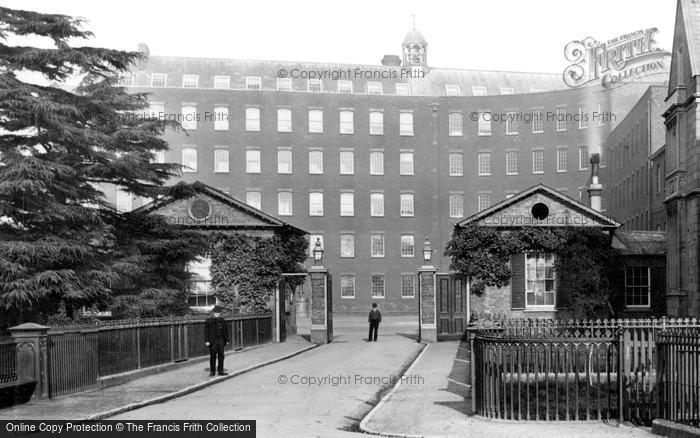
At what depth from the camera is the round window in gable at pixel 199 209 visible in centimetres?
3388

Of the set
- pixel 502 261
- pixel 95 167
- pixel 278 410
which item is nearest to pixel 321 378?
pixel 278 410

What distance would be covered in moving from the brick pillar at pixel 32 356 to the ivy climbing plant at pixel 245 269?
18.2 m

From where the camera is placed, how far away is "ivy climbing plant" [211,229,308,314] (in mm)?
33188

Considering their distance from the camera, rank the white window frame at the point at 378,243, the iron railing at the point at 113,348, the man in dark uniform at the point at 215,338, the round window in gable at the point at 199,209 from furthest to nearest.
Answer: the white window frame at the point at 378,243
the round window in gable at the point at 199,209
the man in dark uniform at the point at 215,338
the iron railing at the point at 113,348

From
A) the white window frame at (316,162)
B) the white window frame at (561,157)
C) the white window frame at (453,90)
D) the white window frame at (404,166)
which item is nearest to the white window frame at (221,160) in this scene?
the white window frame at (316,162)

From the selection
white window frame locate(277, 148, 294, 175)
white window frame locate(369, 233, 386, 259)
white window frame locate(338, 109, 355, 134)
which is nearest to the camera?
white window frame locate(277, 148, 294, 175)

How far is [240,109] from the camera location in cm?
6059

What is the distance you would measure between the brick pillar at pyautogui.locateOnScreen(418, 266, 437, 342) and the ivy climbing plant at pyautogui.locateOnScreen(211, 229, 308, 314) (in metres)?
6.13

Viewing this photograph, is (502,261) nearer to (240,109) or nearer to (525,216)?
(525,216)

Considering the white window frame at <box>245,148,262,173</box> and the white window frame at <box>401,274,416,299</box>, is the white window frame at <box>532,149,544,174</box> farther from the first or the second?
the white window frame at <box>245,148,262,173</box>

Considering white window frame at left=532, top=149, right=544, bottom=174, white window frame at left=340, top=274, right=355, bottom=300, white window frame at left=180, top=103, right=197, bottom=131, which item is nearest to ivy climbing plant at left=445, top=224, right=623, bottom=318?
white window frame at left=340, top=274, right=355, bottom=300

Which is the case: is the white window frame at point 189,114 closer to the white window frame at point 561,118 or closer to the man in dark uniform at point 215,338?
the white window frame at point 561,118

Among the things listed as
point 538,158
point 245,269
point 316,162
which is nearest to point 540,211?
point 245,269

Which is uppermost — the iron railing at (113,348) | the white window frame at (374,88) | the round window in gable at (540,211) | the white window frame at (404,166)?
the white window frame at (374,88)
